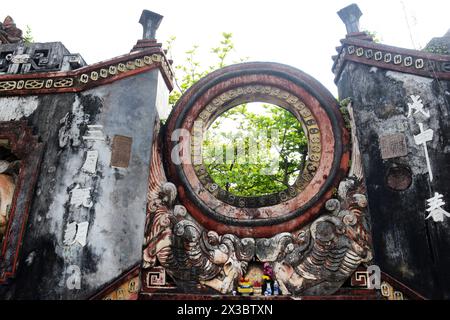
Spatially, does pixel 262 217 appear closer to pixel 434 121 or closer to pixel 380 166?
pixel 380 166

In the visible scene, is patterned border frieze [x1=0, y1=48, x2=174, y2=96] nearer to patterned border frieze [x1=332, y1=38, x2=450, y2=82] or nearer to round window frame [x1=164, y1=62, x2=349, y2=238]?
round window frame [x1=164, y1=62, x2=349, y2=238]

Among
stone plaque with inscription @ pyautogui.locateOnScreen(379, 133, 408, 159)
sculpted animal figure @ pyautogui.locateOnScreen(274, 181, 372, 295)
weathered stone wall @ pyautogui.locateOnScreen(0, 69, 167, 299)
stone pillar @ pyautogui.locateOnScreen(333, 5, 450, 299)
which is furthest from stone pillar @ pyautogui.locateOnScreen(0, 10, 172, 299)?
stone plaque with inscription @ pyautogui.locateOnScreen(379, 133, 408, 159)

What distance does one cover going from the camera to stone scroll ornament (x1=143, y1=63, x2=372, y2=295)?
5.36 metres

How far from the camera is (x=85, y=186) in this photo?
19.0 feet

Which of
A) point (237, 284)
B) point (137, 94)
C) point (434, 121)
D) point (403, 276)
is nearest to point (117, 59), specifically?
point (137, 94)

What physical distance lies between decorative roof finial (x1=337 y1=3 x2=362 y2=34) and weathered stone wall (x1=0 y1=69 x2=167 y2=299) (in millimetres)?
3528

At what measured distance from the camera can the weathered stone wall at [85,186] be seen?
533cm

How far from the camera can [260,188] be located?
1183 cm

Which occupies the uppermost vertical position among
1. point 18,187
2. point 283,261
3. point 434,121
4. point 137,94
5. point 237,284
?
point 137,94

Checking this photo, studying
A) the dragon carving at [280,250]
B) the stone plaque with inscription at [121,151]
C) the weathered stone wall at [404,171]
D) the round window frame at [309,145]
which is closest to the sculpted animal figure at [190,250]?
the dragon carving at [280,250]

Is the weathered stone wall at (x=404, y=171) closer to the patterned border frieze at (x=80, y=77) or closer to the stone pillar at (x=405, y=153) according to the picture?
the stone pillar at (x=405, y=153)

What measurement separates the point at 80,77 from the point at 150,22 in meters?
1.73

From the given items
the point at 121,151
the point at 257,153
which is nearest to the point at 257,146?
the point at 257,153
